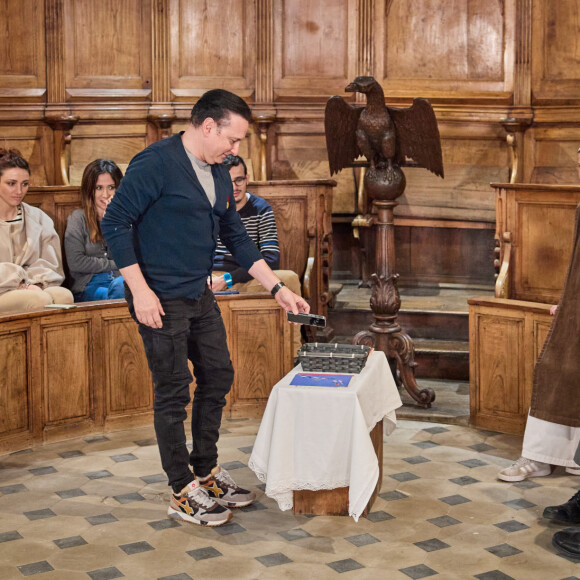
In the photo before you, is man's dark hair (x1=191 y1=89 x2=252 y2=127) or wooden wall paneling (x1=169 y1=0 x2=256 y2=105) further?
wooden wall paneling (x1=169 y1=0 x2=256 y2=105)

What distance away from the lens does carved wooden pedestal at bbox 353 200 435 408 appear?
518 centimetres

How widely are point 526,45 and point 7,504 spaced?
4.87 metres

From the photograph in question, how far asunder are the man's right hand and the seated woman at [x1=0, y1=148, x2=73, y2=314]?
1.50 meters

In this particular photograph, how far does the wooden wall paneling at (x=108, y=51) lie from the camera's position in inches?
276

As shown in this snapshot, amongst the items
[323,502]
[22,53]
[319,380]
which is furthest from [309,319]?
[22,53]

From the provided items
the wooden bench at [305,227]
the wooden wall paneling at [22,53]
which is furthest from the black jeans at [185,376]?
the wooden wall paneling at [22,53]

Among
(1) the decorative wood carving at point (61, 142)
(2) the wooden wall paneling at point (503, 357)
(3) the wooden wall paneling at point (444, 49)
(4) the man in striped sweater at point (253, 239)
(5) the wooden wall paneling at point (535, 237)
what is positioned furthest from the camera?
(3) the wooden wall paneling at point (444, 49)

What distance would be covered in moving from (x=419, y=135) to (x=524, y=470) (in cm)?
176

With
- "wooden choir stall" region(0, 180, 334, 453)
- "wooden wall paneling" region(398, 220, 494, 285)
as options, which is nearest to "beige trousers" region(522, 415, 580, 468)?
"wooden choir stall" region(0, 180, 334, 453)

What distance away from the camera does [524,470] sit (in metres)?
4.16

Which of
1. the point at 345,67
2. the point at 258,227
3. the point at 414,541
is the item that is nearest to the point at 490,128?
the point at 345,67

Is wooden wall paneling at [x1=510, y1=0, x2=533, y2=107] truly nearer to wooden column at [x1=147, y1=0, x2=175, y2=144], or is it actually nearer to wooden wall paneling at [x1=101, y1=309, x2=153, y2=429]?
wooden column at [x1=147, y1=0, x2=175, y2=144]

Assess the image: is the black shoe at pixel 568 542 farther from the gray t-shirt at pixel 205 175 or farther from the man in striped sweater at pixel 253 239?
the man in striped sweater at pixel 253 239

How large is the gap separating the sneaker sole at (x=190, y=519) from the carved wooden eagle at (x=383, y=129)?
214 cm
